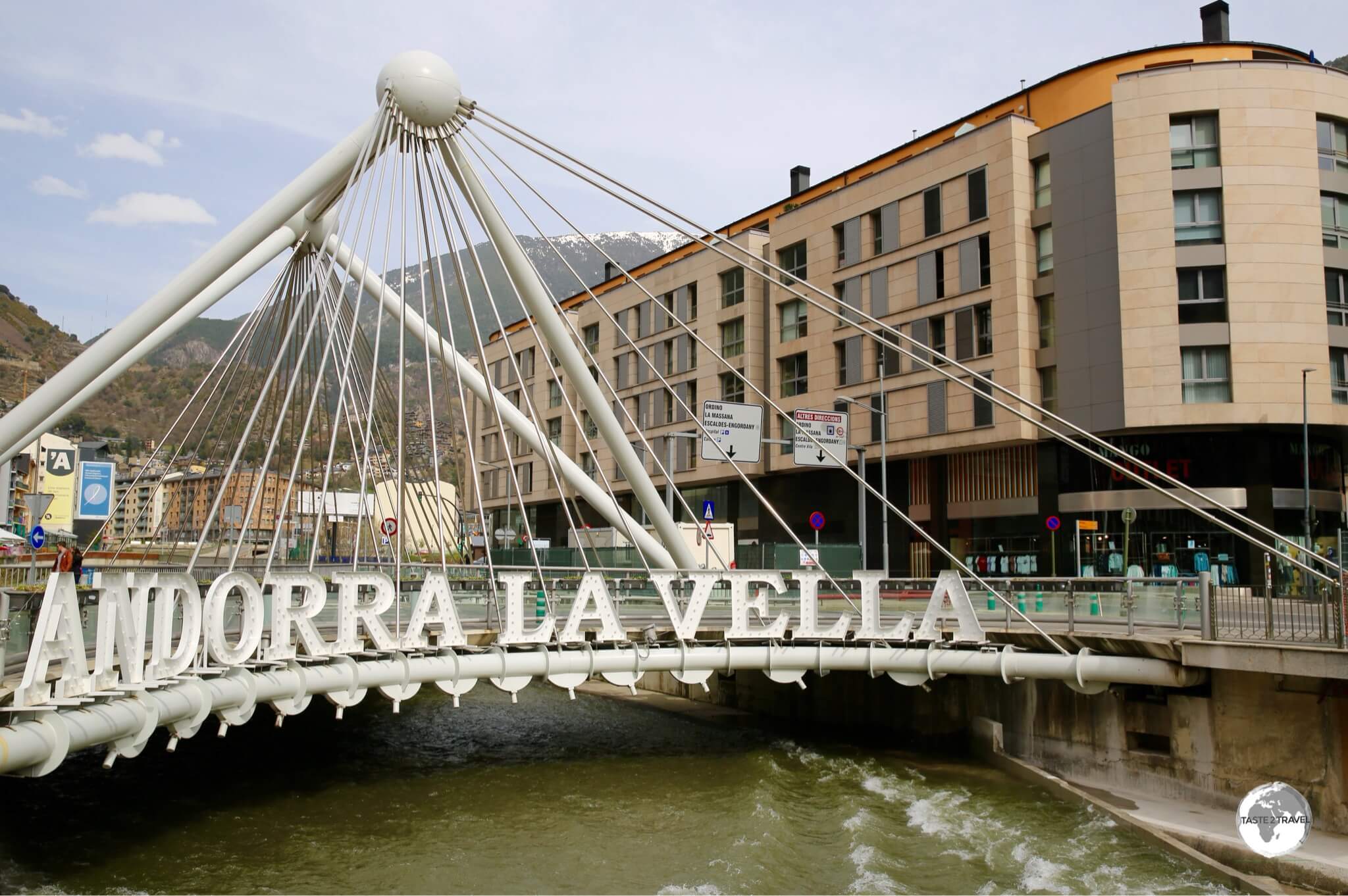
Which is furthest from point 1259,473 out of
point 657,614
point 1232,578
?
point 657,614

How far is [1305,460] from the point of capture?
43.8 metres

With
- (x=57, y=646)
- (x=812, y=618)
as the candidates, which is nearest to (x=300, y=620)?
(x=57, y=646)

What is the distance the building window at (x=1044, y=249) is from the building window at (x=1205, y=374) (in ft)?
23.9

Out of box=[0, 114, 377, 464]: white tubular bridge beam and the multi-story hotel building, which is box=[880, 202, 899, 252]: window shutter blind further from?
box=[0, 114, 377, 464]: white tubular bridge beam

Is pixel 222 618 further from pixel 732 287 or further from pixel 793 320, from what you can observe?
pixel 732 287

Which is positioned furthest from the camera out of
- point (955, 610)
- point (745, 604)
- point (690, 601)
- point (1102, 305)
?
point (1102, 305)

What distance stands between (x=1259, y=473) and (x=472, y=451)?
122 ft

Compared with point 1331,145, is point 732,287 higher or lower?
lower

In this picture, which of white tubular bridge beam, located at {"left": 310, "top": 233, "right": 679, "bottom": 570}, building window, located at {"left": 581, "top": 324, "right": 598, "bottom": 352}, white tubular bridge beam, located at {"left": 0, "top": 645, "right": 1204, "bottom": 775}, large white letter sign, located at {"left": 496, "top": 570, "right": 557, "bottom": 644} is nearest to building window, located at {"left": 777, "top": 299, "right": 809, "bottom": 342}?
building window, located at {"left": 581, "top": 324, "right": 598, "bottom": 352}

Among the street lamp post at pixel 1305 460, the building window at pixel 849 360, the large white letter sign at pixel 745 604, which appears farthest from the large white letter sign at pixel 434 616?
the building window at pixel 849 360

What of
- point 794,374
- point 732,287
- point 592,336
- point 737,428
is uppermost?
point 732,287

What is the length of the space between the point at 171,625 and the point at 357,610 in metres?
4.08

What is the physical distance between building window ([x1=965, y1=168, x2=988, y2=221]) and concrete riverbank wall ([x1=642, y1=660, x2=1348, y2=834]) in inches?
1182

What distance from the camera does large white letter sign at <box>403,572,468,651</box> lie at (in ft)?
60.5
